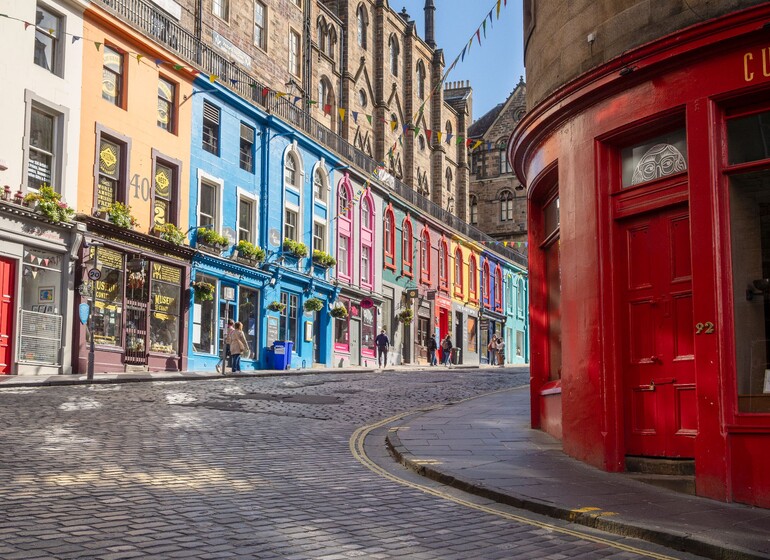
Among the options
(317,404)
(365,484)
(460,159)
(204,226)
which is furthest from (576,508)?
(460,159)

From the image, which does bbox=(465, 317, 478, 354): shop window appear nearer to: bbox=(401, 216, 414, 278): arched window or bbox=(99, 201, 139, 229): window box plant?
bbox=(401, 216, 414, 278): arched window

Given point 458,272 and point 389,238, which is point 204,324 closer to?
point 389,238

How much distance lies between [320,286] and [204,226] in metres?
7.81

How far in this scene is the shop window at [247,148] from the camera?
3102 centimetres

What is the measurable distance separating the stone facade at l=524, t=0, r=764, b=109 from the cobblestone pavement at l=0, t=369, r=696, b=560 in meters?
5.10

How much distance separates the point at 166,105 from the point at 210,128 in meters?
2.30

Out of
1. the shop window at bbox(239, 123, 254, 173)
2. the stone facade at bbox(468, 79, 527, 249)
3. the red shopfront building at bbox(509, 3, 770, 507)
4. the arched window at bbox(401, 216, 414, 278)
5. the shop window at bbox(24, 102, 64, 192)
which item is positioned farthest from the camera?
the stone facade at bbox(468, 79, 527, 249)

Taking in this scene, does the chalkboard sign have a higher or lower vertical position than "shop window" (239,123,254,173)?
lower

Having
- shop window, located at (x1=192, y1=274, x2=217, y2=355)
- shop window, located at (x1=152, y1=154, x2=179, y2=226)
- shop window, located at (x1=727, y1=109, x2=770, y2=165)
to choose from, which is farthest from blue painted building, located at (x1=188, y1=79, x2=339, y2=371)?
shop window, located at (x1=727, y1=109, x2=770, y2=165)

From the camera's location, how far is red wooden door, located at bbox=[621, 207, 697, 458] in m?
9.02

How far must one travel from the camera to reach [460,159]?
5997 cm

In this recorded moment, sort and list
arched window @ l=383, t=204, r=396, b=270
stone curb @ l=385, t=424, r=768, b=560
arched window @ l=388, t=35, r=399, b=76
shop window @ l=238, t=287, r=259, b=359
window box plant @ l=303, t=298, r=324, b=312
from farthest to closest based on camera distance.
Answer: arched window @ l=388, t=35, r=399, b=76 → arched window @ l=383, t=204, r=396, b=270 → window box plant @ l=303, t=298, r=324, b=312 → shop window @ l=238, t=287, r=259, b=359 → stone curb @ l=385, t=424, r=768, b=560

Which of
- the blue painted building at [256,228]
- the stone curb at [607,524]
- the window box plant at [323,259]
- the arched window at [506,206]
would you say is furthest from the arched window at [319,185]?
the arched window at [506,206]

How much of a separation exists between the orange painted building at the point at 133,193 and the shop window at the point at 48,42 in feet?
2.87
